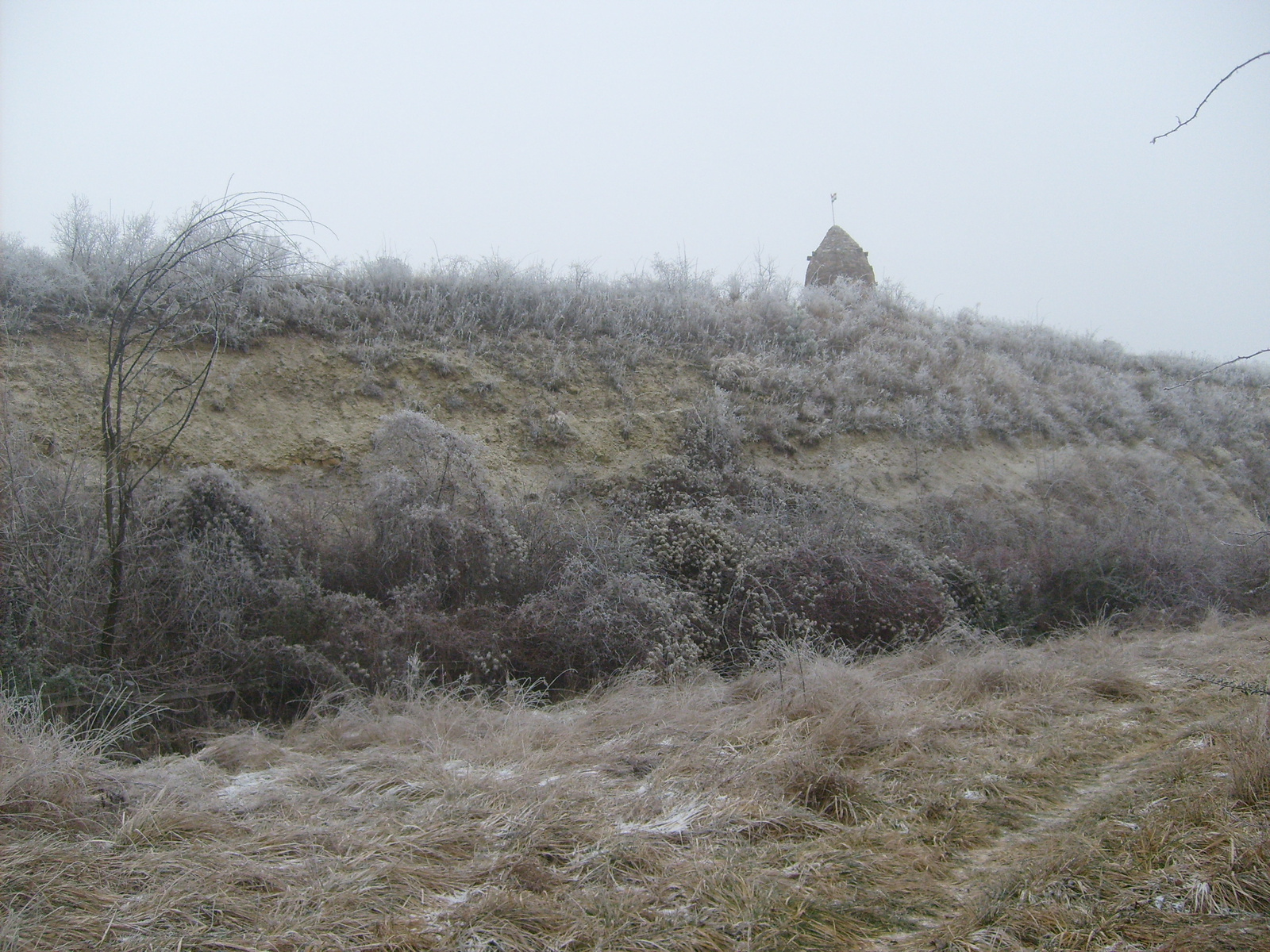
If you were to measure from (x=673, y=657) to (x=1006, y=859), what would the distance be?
356 centimetres

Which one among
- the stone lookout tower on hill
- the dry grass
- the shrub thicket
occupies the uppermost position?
the stone lookout tower on hill

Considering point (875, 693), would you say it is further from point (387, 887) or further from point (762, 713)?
point (387, 887)

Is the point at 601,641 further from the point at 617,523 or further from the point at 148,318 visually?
the point at 148,318

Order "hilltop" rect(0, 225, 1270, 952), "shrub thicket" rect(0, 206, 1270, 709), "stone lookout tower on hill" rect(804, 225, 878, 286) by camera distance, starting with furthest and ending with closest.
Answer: "stone lookout tower on hill" rect(804, 225, 878, 286), "shrub thicket" rect(0, 206, 1270, 709), "hilltop" rect(0, 225, 1270, 952)

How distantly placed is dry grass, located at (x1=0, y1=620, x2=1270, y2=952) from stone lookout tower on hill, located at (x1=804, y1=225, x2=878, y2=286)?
1458 cm

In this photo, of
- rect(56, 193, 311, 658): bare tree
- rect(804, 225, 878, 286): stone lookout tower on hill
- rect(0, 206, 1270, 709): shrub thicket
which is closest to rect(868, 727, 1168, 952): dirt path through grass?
rect(0, 206, 1270, 709): shrub thicket

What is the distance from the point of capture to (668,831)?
327 cm

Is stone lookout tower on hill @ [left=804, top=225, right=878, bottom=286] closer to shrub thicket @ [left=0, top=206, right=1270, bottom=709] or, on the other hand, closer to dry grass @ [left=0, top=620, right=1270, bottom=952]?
shrub thicket @ [left=0, top=206, right=1270, bottom=709]

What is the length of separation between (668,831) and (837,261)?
1743 centimetres

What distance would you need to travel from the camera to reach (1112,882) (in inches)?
106

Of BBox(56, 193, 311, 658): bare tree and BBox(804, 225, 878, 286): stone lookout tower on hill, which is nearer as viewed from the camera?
BBox(56, 193, 311, 658): bare tree

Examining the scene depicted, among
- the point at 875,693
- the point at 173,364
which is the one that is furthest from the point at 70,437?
the point at 875,693

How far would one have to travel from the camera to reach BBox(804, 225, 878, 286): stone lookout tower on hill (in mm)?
18250

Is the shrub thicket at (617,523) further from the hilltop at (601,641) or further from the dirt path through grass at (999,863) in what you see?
the dirt path through grass at (999,863)
